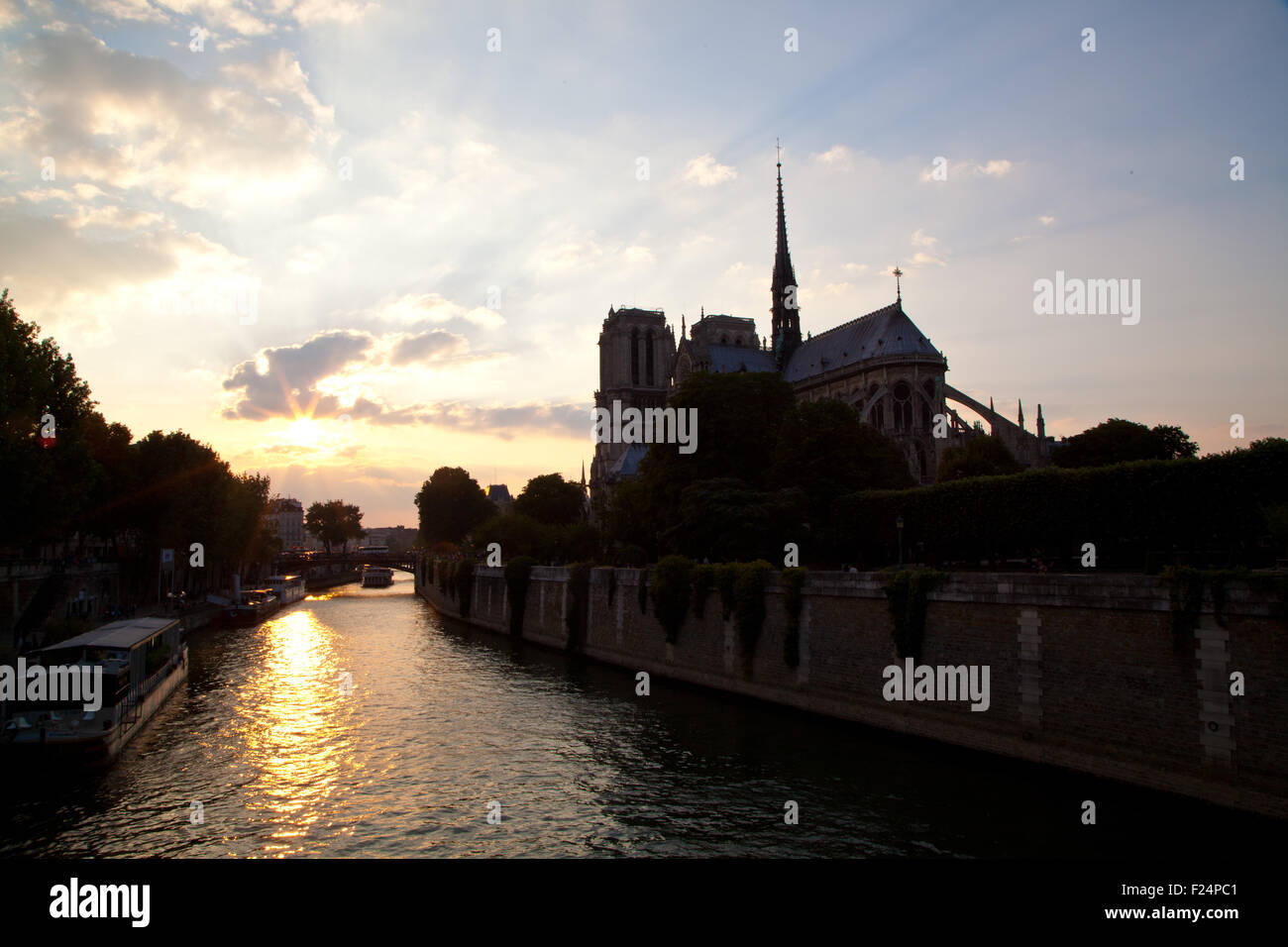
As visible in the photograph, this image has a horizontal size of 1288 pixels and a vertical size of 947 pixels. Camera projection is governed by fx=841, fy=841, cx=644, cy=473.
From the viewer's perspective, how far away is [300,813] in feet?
56.6

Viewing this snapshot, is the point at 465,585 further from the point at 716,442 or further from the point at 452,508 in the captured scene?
the point at 452,508

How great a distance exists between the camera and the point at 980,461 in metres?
54.0

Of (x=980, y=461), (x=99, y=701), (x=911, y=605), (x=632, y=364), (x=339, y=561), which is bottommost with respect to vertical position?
(x=339, y=561)

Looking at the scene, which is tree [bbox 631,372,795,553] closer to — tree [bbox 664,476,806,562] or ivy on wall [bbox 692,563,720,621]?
tree [bbox 664,476,806,562]

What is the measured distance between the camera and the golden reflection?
1761 cm

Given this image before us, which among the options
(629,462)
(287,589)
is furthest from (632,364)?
(287,589)

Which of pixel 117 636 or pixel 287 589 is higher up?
pixel 117 636

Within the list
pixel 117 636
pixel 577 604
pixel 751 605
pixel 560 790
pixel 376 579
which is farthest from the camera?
pixel 376 579

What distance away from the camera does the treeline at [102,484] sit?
35188 millimetres

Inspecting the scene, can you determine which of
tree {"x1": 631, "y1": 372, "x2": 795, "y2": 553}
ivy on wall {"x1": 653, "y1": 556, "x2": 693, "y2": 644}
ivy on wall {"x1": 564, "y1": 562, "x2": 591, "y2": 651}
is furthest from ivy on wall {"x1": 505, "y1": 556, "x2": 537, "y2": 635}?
ivy on wall {"x1": 653, "y1": 556, "x2": 693, "y2": 644}

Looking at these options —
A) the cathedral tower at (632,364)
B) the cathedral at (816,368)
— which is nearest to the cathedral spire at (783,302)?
the cathedral at (816,368)

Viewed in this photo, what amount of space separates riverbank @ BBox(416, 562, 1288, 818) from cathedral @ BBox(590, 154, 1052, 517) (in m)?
39.6

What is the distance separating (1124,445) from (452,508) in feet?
275
